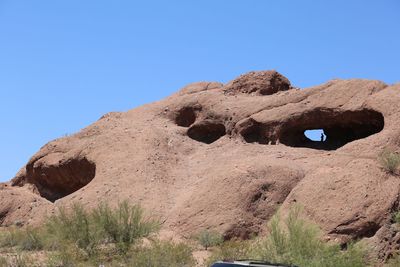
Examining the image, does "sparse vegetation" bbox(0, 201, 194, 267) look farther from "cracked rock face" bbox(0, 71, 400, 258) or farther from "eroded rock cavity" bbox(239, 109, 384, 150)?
"eroded rock cavity" bbox(239, 109, 384, 150)

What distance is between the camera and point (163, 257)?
648 inches

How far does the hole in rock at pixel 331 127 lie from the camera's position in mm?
24641

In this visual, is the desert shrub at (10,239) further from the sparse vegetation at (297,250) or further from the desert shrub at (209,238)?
the sparse vegetation at (297,250)

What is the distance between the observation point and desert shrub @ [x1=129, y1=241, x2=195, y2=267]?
1611 cm

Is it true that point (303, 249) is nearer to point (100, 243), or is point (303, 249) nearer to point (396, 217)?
point (396, 217)

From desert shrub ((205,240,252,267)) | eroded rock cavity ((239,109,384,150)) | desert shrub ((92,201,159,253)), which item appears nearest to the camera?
desert shrub ((205,240,252,267))

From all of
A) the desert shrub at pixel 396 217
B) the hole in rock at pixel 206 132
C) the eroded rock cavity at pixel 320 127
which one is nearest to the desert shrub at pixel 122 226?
the desert shrub at pixel 396 217

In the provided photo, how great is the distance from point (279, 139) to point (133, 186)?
19.3ft

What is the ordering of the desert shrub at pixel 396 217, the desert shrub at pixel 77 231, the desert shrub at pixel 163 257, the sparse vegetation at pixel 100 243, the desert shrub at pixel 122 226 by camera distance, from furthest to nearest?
1. the desert shrub at pixel 122 226
2. the desert shrub at pixel 77 231
3. the desert shrub at pixel 396 217
4. the sparse vegetation at pixel 100 243
5. the desert shrub at pixel 163 257

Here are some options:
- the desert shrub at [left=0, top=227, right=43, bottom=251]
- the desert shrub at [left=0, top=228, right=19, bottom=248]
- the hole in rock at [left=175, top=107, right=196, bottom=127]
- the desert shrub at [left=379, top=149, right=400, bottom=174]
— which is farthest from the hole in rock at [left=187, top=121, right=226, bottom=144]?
the desert shrub at [left=379, top=149, right=400, bottom=174]

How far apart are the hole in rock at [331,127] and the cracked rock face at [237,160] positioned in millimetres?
43

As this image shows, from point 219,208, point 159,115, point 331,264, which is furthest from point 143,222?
point 159,115

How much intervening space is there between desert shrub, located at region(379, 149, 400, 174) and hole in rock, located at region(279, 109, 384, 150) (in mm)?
3859

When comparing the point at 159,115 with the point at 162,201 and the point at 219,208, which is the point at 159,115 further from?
the point at 219,208
